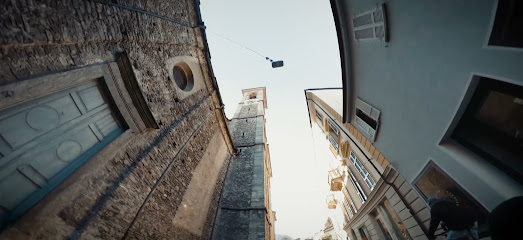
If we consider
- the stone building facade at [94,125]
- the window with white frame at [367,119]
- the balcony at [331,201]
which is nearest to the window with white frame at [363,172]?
the window with white frame at [367,119]

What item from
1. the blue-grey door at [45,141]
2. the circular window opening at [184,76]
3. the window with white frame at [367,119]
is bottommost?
the window with white frame at [367,119]

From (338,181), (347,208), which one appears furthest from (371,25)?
(347,208)

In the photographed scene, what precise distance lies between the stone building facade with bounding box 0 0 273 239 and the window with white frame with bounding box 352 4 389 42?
5.98 m

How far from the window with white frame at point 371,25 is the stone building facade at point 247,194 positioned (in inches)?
331

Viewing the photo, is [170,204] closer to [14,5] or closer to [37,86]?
[37,86]

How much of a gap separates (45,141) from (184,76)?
569 centimetres

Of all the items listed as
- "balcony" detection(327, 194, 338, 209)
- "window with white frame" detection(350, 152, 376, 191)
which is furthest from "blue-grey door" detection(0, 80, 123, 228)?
"balcony" detection(327, 194, 338, 209)

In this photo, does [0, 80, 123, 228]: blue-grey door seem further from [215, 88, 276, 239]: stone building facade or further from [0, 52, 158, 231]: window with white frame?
[215, 88, 276, 239]: stone building facade

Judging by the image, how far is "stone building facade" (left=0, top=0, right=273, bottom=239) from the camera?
8.09ft

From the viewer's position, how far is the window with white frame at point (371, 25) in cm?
384

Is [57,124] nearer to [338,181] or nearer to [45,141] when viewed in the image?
[45,141]

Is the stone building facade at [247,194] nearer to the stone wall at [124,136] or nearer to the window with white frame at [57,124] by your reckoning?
the stone wall at [124,136]

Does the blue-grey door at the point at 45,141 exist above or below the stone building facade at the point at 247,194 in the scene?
above

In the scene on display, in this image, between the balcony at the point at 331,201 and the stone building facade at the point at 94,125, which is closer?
the stone building facade at the point at 94,125
